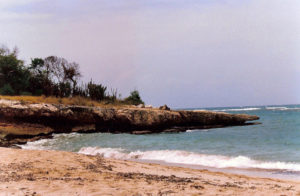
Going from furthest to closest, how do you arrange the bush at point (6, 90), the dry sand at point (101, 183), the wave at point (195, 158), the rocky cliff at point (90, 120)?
the bush at point (6, 90)
the rocky cliff at point (90, 120)
the wave at point (195, 158)
the dry sand at point (101, 183)

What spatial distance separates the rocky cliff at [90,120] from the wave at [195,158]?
270 inches

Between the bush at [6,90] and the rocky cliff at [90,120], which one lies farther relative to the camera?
the bush at [6,90]

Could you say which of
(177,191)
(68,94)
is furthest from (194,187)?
(68,94)

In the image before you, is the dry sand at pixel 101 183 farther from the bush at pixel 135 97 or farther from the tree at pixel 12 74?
the bush at pixel 135 97

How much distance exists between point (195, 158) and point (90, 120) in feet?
44.0

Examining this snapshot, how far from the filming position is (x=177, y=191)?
578cm

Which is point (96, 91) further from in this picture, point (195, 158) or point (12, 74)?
point (195, 158)

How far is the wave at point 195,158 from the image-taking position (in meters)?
10.3

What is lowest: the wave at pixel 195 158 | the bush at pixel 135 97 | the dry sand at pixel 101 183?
the wave at pixel 195 158

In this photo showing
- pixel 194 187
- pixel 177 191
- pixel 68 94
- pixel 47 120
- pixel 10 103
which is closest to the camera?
pixel 177 191

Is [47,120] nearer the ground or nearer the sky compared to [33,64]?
nearer the ground

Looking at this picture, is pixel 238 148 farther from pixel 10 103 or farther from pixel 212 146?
pixel 10 103

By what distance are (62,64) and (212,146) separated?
21.5 metres

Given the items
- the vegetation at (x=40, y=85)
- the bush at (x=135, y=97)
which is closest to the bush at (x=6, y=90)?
the vegetation at (x=40, y=85)
